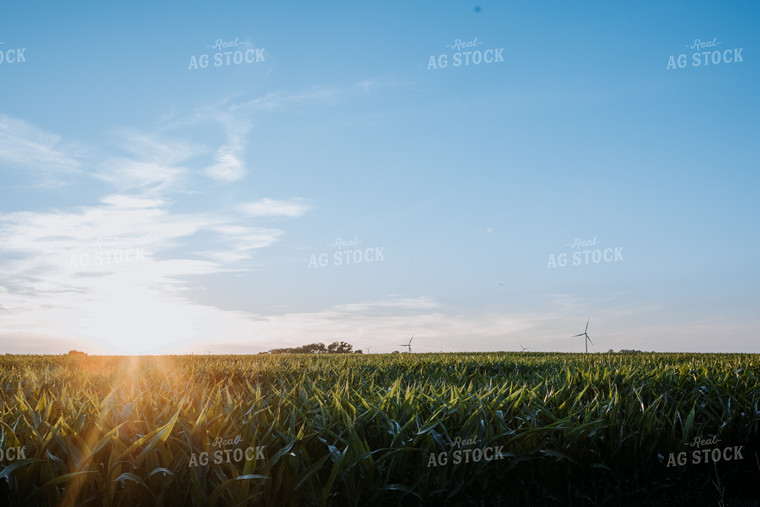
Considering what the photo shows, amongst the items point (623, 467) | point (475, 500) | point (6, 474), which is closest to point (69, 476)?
point (6, 474)

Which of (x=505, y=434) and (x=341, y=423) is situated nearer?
(x=505, y=434)

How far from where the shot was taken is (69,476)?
11.2ft

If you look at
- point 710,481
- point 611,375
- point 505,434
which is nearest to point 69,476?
point 505,434

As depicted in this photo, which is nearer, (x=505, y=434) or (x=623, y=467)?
(x=505, y=434)

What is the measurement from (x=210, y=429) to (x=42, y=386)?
5.75 metres

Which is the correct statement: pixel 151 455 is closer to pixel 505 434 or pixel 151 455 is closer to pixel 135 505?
pixel 135 505

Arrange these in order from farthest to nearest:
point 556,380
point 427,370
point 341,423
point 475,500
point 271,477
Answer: point 427,370, point 556,380, point 341,423, point 475,500, point 271,477

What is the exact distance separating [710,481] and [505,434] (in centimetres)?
222

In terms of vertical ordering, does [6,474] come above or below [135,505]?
above

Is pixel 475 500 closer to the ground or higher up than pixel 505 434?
closer to the ground

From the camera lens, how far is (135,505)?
11.8ft

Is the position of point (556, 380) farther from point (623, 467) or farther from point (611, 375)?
point (623, 467)

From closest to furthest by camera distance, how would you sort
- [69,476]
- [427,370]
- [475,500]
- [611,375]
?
[69,476] → [475,500] → [611,375] → [427,370]

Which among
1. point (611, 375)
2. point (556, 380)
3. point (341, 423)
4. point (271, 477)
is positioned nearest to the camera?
point (271, 477)
